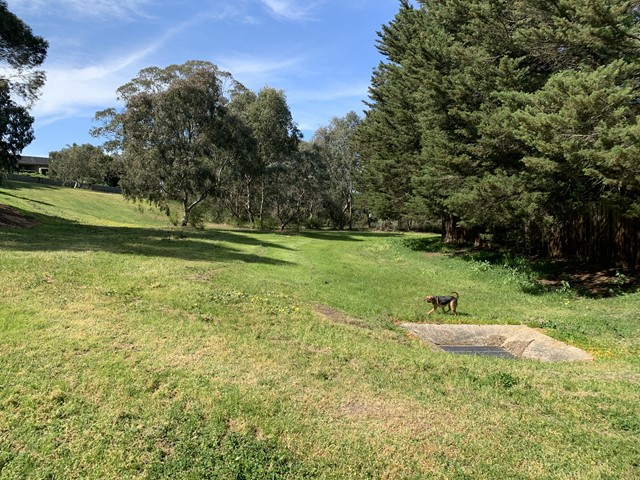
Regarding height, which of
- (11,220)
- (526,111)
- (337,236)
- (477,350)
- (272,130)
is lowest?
(337,236)

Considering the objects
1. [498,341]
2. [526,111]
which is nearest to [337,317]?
[498,341]

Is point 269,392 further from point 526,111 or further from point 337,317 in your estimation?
point 526,111

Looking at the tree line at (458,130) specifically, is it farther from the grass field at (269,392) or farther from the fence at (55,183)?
the fence at (55,183)

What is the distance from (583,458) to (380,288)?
1015 cm

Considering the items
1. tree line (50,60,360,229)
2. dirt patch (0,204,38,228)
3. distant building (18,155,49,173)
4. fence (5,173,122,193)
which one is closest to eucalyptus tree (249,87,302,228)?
tree line (50,60,360,229)

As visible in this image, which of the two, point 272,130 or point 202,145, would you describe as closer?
point 202,145

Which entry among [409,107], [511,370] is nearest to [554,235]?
[409,107]

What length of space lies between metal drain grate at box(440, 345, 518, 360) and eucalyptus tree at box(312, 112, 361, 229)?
5378 cm

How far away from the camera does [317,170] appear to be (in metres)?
49.9

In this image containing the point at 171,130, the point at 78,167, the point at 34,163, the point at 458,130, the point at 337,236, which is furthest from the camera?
the point at 34,163

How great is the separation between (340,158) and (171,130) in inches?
1305

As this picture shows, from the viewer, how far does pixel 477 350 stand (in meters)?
8.95

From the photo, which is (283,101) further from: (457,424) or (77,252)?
(457,424)

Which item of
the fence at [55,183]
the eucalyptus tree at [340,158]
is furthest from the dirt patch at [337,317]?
the fence at [55,183]
